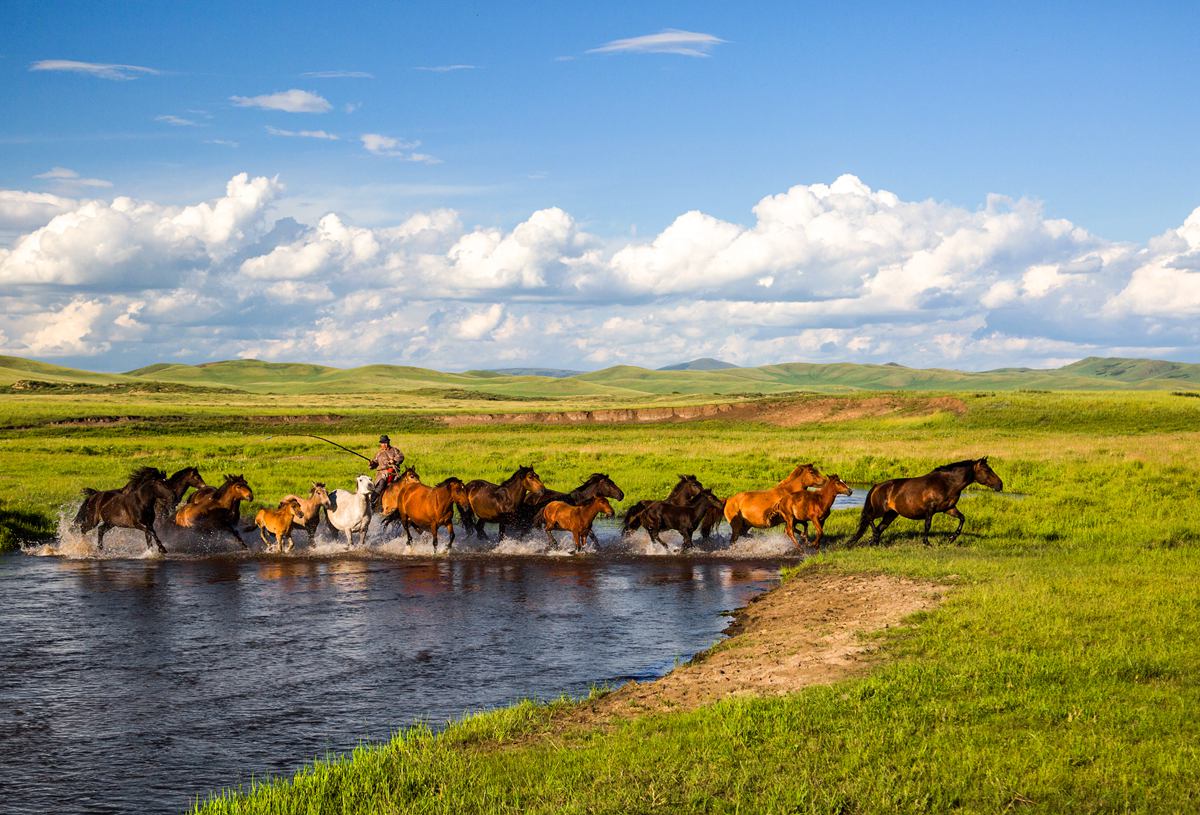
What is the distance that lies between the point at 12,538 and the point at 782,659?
19.3 metres

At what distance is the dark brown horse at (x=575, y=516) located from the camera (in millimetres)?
21203

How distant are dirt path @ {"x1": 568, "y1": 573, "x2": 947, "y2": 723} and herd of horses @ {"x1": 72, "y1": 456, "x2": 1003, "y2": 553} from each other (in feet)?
12.4

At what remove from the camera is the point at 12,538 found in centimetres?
2316

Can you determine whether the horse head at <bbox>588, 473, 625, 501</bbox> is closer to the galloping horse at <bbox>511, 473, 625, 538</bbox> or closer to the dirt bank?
the galloping horse at <bbox>511, 473, 625, 538</bbox>

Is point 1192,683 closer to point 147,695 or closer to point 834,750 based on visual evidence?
point 834,750

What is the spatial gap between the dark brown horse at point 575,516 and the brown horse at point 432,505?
2004 millimetres

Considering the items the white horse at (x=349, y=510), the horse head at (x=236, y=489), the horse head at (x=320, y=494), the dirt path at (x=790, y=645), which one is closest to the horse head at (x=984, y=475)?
the dirt path at (x=790, y=645)

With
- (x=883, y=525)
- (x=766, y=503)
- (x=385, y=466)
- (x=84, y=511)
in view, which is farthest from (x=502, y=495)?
(x=84, y=511)

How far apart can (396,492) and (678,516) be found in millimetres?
6200

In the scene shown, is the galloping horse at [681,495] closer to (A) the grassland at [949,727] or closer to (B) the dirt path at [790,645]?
(A) the grassland at [949,727]

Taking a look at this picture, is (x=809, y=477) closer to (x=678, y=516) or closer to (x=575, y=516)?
(x=678, y=516)

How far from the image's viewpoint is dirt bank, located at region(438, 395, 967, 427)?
2746 inches

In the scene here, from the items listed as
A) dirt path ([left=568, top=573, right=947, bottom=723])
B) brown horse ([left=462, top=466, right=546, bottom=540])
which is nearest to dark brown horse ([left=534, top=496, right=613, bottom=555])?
brown horse ([left=462, top=466, right=546, bottom=540])

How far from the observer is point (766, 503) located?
68.8 ft
